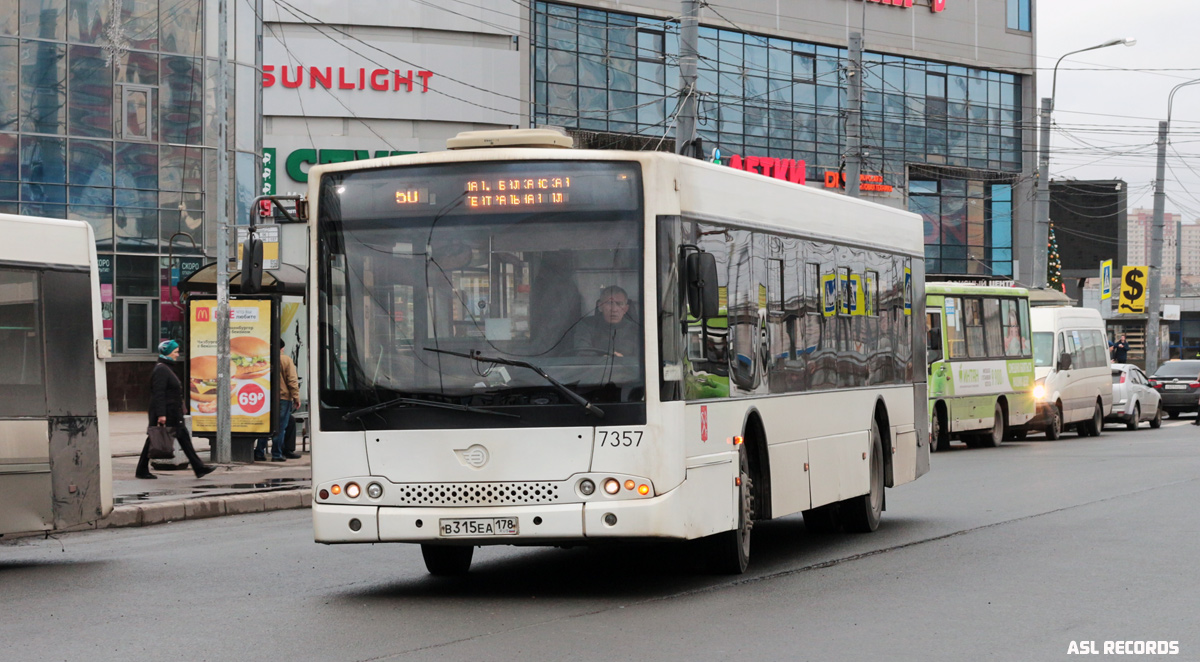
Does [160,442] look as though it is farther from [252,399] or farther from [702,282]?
[702,282]

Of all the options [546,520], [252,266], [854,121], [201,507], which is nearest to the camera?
[546,520]

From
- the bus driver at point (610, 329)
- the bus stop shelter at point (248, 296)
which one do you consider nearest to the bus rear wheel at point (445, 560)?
the bus driver at point (610, 329)

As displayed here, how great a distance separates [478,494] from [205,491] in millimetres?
9385

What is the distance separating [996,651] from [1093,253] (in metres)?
75.2

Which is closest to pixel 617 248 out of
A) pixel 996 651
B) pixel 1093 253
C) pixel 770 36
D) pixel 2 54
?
pixel 996 651

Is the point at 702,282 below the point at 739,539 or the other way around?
the other way around

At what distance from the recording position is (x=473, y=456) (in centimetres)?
952

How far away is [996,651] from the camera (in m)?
7.67

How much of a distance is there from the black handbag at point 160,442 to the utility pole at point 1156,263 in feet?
106

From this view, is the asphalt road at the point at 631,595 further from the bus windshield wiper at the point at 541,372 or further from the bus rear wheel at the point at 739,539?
the bus windshield wiper at the point at 541,372

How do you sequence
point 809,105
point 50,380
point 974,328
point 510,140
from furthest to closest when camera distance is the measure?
point 809,105 → point 974,328 → point 50,380 → point 510,140

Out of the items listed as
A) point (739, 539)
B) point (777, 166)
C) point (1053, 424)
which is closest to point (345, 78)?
Answer: point (777, 166)

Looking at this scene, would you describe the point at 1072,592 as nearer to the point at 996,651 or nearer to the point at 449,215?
the point at 996,651

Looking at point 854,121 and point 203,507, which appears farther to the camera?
point 854,121
